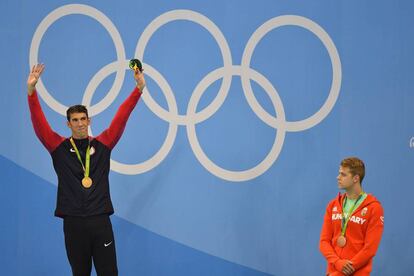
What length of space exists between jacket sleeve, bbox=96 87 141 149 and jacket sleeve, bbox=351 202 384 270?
194 centimetres

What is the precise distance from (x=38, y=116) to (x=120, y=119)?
0.61 m

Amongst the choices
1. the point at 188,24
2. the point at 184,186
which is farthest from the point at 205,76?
the point at 184,186

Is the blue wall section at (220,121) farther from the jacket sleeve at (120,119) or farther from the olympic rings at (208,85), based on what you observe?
the jacket sleeve at (120,119)

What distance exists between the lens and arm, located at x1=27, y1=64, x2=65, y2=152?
4.30 metres

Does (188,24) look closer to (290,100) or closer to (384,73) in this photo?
(290,100)

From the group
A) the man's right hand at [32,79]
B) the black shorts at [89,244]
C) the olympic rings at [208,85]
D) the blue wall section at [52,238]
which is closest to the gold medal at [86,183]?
the black shorts at [89,244]

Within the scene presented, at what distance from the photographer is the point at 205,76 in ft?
17.5

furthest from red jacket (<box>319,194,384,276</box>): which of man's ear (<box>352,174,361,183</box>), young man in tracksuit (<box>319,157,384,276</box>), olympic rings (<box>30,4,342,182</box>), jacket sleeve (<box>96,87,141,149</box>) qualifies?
jacket sleeve (<box>96,87,141,149</box>)

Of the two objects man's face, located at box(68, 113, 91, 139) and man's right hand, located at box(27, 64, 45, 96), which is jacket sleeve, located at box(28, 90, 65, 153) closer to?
man's right hand, located at box(27, 64, 45, 96)

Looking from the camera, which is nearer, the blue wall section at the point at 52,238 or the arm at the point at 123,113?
the arm at the point at 123,113

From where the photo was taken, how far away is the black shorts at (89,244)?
4.33 metres

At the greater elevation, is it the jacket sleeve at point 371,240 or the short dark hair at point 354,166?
the short dark hair at point 354,166

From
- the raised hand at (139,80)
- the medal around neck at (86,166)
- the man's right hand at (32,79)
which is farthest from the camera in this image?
the raised hand at (139,80)

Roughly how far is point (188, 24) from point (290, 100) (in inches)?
45.3
